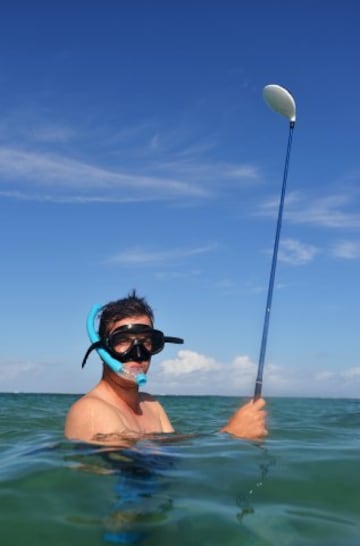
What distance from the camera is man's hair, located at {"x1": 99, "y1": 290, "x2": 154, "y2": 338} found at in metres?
6.18

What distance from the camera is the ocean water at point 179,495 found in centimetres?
353

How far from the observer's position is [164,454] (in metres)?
5.41

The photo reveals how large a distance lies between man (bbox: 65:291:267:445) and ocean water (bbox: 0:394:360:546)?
0.22 meters

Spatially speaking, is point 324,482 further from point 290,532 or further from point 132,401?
point 132,401

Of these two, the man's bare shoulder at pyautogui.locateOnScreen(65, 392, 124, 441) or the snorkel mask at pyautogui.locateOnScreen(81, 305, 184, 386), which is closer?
the man's bare shoulder at pyautogui.locateOnScreen(65, 392, 124, 441)

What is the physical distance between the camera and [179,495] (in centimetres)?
426

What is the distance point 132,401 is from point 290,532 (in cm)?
295

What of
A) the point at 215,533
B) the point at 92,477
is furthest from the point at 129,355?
the point at 215,533

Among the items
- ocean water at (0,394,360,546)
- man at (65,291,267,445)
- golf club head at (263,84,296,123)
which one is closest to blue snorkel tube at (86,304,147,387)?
man at (65,291,267,445)

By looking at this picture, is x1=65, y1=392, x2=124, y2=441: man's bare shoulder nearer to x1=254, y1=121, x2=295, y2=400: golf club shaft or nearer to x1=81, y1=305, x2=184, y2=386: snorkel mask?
x1=81, y1=305, x2=184, y2=386: snorkel mask

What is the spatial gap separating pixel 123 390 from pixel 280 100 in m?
3.26

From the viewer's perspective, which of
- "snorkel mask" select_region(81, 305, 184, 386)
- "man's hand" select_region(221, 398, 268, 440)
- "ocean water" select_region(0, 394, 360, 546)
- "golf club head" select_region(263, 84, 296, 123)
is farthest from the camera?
"golf club head" select_region(263, 84, 296, 123)

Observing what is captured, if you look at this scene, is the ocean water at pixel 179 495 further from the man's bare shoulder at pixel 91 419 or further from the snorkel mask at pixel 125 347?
the snorkel mask at pixel 125 347

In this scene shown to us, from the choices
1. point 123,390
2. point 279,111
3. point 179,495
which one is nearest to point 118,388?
point 123,390
